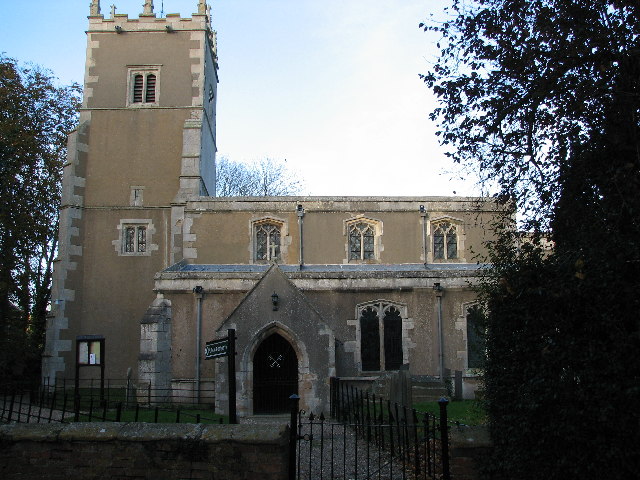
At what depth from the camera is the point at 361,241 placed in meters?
25.6

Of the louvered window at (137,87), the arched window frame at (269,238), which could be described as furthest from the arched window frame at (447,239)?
the louvered window at (137,87)

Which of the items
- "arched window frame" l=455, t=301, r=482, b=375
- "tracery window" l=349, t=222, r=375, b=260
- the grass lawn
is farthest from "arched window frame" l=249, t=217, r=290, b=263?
the grass lawn

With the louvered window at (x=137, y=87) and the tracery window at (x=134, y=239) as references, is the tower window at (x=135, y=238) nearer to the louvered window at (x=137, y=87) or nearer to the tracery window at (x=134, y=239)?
the tracery window at (x=134, y=239)

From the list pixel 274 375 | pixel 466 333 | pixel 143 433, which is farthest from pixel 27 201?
pixel 143 433

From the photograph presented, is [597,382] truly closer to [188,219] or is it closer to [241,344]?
[241,344]

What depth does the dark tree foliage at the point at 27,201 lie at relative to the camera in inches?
1056

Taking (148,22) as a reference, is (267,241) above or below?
below

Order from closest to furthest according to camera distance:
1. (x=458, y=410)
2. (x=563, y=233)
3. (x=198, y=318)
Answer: (x=563, y=233) → (x=458, y=410) → (x=198, y=318)

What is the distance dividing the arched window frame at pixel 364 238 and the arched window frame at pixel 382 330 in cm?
316

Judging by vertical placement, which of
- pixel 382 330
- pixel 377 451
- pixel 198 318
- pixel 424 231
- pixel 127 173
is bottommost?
pixel 377 451

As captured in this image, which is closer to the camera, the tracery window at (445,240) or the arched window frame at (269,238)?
the arched window frame at (269,238)

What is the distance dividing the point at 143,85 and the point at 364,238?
12518 millimetres

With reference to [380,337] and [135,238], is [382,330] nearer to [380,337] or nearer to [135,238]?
[380,337]

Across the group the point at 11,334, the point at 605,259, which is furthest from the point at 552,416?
the point at 11,334
